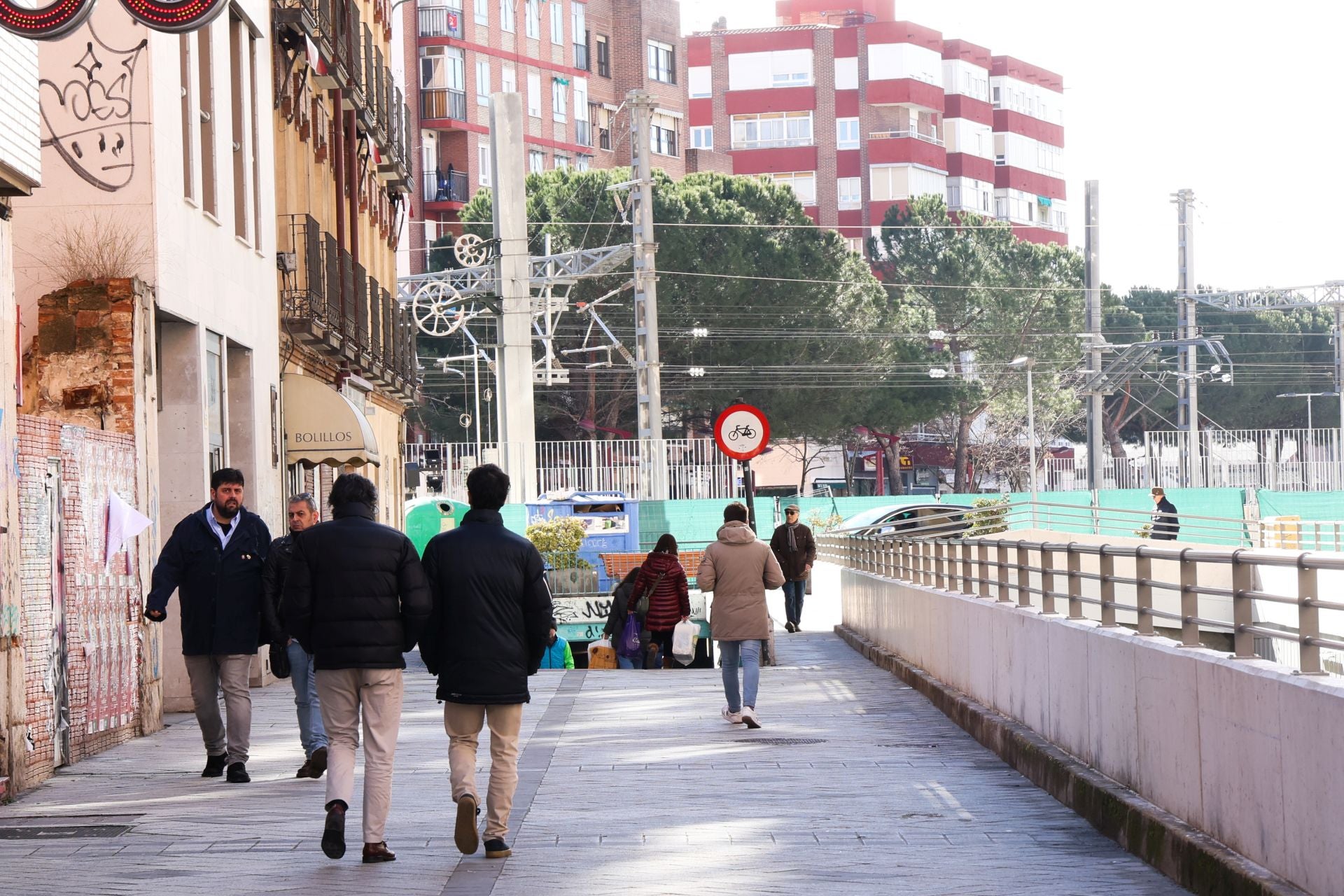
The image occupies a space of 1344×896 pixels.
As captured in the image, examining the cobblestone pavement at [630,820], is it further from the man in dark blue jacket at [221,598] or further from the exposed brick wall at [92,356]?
the exposed brick wall at [92,356]

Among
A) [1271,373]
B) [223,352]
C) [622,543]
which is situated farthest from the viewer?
[1271,373]

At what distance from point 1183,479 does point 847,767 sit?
2233 inches

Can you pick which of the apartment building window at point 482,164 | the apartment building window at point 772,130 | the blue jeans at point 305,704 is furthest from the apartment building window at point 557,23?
the blue jeans at point 305,704

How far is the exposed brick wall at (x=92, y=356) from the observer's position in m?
15.1

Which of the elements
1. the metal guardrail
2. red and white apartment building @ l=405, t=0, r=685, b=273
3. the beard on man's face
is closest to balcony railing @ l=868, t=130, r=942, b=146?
red and white apartment building @ l=405, t=0, r=685, b=273

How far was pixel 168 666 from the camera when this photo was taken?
1744 cm

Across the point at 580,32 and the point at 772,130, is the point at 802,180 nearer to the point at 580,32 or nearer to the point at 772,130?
the point at 772,130

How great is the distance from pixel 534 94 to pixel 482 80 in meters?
3.26

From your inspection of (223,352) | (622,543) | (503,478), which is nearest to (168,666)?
(223,352)

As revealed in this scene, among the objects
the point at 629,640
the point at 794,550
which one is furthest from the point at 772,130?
the point at 629,640

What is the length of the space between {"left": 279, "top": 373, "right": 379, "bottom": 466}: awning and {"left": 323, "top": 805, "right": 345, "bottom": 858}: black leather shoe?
14505mm

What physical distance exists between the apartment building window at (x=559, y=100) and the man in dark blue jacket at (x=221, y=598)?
6909 centimetres

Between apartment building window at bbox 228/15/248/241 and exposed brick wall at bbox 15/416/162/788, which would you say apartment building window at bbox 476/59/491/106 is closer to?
apartment building window at bbox 228/15/248/241

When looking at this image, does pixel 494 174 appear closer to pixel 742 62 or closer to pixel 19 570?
pixel 19 570
